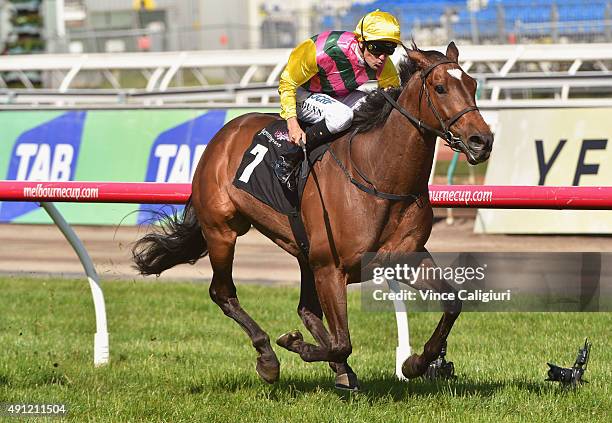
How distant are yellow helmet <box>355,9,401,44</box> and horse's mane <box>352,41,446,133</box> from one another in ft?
0.38

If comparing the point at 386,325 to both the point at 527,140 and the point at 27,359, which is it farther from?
the point at 527,140

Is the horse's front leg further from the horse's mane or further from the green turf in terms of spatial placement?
the horse's mane

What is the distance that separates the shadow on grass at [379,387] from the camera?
18.8ft

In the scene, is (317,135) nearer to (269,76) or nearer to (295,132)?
(295,132)

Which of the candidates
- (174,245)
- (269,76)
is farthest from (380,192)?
(269,76)

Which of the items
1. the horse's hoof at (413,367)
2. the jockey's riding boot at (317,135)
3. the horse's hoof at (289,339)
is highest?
the jockey's riding boot at (317,135)

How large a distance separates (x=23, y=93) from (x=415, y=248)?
14636 mm

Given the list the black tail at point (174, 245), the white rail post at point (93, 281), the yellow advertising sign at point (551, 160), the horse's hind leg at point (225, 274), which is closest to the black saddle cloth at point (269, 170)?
the horse's hind leg at point (225, 274)

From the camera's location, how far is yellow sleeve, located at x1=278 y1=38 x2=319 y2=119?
5664 mm

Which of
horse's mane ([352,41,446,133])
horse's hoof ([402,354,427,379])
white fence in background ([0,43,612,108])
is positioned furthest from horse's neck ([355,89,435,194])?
white fence in background ([0,43,612,108])

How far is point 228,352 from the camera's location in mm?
7355

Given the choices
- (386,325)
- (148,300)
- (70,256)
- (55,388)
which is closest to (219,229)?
(55,388)

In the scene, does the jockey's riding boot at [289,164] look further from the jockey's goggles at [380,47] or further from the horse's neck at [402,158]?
the jockey's goggles at [380,47]

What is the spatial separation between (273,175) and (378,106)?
0.68 m
